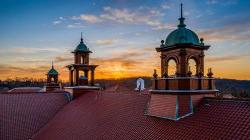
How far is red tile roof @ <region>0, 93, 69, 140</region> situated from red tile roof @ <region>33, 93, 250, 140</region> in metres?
1.46

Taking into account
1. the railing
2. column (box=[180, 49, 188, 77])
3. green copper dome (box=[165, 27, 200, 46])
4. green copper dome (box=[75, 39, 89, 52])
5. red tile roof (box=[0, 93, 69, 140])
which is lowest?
red tile roof (box=[0, 93, 69, 140])

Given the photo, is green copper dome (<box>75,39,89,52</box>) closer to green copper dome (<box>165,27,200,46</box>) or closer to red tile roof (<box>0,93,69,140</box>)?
red tile roof (<box>0,93,69,140</box>)

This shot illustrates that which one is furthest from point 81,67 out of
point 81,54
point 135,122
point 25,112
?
point 135,122

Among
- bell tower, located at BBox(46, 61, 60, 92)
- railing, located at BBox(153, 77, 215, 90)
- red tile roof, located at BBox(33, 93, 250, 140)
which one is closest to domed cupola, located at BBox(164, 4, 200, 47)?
railing, located at BBox(153, 77, 215, 90)

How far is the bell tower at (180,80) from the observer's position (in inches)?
561

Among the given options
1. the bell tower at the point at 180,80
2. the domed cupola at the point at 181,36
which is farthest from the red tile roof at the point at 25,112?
the domed cupola at the point at 181,36

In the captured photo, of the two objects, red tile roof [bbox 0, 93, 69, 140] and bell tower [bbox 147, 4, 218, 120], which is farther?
red tile roof [bbox 0, 93, 69, 140]

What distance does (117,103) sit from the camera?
59.7 feet

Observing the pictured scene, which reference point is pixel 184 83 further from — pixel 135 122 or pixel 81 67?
pixel 81 67

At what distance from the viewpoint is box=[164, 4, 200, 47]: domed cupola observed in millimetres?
14719

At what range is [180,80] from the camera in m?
14.5

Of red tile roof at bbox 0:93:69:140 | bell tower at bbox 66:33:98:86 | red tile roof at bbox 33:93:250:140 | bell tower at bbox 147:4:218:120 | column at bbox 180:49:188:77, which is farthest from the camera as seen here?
bell tower at bbox 66:33:98:86

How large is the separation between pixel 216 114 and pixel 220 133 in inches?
61.2

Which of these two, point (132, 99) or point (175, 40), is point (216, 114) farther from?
point (132, 99)
